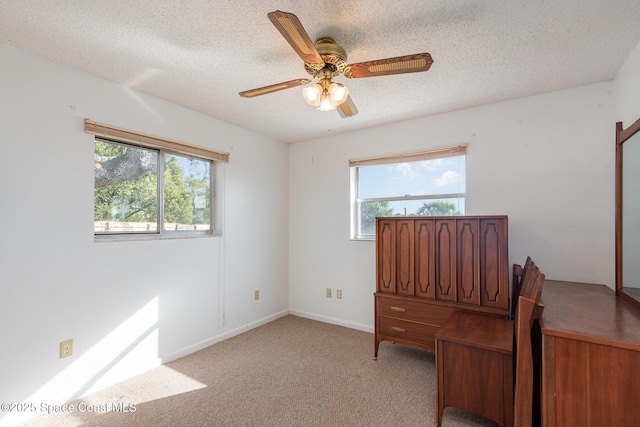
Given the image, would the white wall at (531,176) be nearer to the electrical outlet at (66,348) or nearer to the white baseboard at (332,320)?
the white baseboard at (332,320)

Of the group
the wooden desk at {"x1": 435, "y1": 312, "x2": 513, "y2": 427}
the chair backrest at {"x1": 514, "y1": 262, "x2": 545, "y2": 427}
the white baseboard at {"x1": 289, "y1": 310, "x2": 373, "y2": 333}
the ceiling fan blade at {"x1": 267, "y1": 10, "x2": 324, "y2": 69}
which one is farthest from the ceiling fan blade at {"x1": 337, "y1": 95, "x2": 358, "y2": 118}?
the white baseboard at {"x1": 289, "y1": 310, "x2": 373, "y2": 333}

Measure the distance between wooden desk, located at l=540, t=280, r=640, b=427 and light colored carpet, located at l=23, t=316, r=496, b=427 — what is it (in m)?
0.78

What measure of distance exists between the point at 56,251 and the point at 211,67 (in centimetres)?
171

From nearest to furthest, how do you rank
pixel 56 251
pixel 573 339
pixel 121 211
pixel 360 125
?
pixel 573 339 < pixel 56 251 < pixel 121 211 < pixel 360 125

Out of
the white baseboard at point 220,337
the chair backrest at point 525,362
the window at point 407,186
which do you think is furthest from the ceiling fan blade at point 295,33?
the white baseboard at point 220,337

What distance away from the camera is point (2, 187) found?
6.17 ft

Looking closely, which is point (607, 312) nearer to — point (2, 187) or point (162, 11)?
point (162, 11)

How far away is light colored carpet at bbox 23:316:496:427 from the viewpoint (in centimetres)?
193

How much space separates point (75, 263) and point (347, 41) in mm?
2456

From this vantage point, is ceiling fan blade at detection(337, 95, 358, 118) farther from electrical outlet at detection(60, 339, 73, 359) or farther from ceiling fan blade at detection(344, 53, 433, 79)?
electrical outlet at detection(60, 339, 73, 359)

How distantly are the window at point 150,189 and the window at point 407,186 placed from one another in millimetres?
1767

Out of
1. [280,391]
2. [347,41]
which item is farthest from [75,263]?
Answer: [347,41]

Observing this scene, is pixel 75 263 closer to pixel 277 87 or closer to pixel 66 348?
pixel 66 348

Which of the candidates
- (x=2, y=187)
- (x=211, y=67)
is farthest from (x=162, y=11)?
(x=2, y=187)
